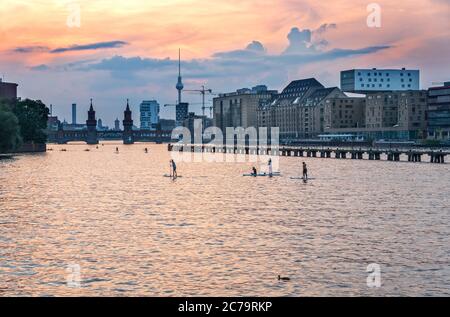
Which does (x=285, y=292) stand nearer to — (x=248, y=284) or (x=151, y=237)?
(x=248, y=284)

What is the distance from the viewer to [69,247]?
42.0m

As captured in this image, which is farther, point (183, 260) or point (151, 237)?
point (151, 237)

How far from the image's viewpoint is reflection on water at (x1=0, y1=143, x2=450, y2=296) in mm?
31922

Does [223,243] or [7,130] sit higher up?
[7,130]

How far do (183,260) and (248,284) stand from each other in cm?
672

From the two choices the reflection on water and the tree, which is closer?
the reflection on water

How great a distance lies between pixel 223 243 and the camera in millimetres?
43406

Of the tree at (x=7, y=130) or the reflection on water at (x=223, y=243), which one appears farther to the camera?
the tree at (x=7, y=130)

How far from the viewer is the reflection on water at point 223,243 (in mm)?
31922

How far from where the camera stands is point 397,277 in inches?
1309

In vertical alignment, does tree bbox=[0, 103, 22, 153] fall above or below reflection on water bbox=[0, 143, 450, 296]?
above
